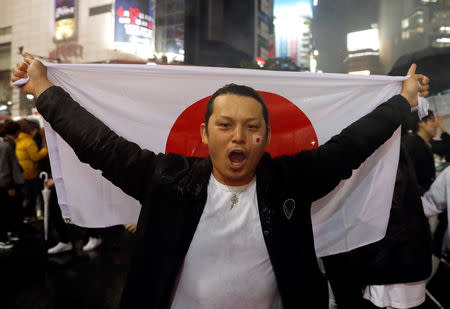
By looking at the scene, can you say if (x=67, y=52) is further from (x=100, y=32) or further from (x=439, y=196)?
(x=439, y=196)

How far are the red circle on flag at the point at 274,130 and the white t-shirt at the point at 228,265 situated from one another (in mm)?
681

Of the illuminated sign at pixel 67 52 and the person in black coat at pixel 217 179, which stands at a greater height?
the illuminated sign at pixel 67 52

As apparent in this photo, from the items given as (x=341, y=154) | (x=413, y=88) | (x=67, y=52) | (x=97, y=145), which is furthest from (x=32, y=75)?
(x=67, y=52)

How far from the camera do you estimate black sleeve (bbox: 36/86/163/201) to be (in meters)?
1.65

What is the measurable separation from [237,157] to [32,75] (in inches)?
44.6

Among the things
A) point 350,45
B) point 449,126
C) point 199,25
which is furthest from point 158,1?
point 350,45

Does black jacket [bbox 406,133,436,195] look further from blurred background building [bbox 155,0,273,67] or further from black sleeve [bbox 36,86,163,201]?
blurred background building [bbox 155,0,273,67]

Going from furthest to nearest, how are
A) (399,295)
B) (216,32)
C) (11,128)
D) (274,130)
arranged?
(216,32) < (11,128) < (399,295) < (274,130)

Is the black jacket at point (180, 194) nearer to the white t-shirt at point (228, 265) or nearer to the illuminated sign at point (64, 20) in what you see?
the white t-shirt at point (228, 265)

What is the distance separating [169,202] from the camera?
1.63 m

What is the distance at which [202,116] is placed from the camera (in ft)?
7.23

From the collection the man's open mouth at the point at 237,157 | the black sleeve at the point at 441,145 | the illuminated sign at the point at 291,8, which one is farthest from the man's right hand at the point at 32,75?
the illuminated sign at the point at 291,8

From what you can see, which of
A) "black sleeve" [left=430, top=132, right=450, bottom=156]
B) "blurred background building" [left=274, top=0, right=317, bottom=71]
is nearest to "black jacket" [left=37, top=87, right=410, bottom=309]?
"black sleeve" [left=430, top=132, right=450, bottom=156]

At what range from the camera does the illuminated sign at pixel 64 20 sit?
1256 inches
